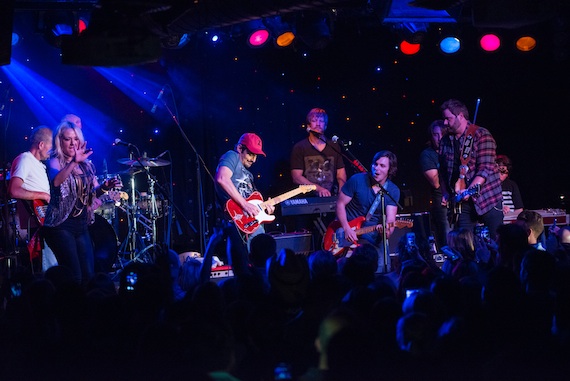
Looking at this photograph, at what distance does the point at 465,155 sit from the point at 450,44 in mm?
3010

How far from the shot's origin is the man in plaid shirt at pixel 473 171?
25.6 ft

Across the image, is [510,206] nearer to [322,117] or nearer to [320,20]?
[322,117]

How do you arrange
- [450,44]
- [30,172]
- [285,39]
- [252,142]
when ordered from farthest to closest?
[450,44] → [285,39] → [252,142] → [30,172]

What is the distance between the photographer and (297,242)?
31.2 ft

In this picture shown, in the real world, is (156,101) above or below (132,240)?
above

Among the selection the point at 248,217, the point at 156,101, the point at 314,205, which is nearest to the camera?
the point at 248,217

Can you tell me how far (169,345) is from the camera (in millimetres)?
3359

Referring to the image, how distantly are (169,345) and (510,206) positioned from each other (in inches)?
313

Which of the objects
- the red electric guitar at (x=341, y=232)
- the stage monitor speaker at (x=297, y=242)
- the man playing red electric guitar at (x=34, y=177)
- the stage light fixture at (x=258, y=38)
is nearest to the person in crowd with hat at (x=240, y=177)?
the stage monitor speaker at (x=297, y=242)

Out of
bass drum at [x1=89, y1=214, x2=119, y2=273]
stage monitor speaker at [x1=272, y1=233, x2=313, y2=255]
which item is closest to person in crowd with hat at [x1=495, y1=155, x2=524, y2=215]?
stage monitor speaker at [x1=272, y1=233, x2=313, y2=255]

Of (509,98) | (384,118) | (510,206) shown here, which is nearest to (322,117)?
(384,118)

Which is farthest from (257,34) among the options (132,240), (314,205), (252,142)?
(132,240)

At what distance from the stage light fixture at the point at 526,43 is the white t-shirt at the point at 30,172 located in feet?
24.5

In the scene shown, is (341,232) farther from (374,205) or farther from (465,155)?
(465,155)
